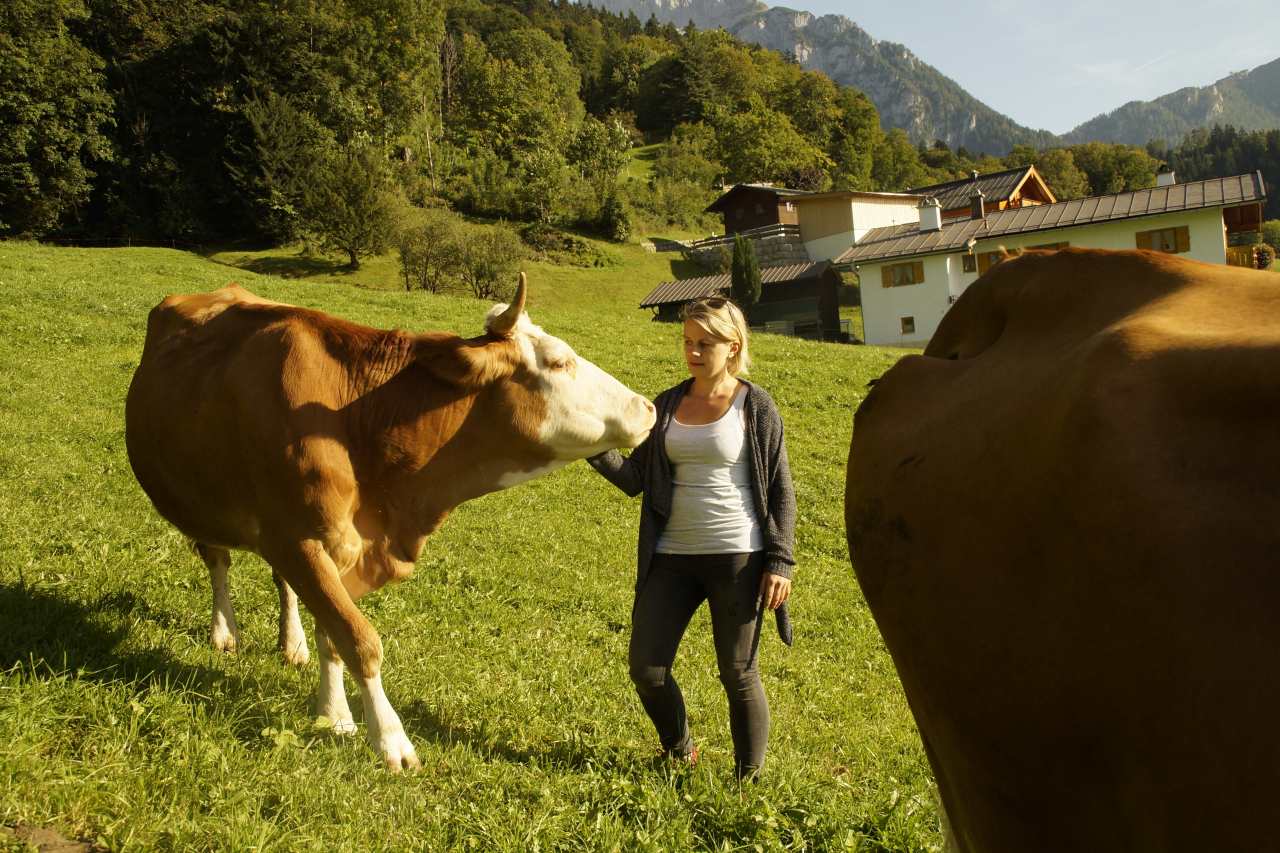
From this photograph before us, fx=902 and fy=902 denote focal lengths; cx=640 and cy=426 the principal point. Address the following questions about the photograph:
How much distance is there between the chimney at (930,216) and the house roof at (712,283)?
550 cm

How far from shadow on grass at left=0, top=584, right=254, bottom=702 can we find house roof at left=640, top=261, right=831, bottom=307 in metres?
41.1

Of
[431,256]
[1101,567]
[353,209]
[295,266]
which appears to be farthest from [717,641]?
[295,266]

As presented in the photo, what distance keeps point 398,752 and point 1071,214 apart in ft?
140

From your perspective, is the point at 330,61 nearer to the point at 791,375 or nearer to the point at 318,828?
the point at 791,375

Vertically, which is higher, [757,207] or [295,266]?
[757,207]

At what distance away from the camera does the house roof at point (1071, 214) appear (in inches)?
1457

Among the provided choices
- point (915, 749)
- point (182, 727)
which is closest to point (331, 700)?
point (182, 727)

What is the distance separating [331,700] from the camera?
429 centimetres

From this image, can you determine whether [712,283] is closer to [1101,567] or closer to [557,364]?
[557,364]

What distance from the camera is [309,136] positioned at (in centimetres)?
5022

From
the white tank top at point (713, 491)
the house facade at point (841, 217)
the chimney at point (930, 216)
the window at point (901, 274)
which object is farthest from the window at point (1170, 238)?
the white tank top at point (713, 491)

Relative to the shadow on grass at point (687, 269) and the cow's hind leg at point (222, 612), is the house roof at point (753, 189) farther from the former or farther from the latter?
the cow's hind leg at point (222, 612)

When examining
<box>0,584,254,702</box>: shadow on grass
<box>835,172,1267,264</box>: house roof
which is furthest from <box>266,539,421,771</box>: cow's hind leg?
<box>835,172,1267,264</box>: house roof

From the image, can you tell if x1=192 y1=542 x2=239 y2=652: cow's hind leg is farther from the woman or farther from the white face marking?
the woman
